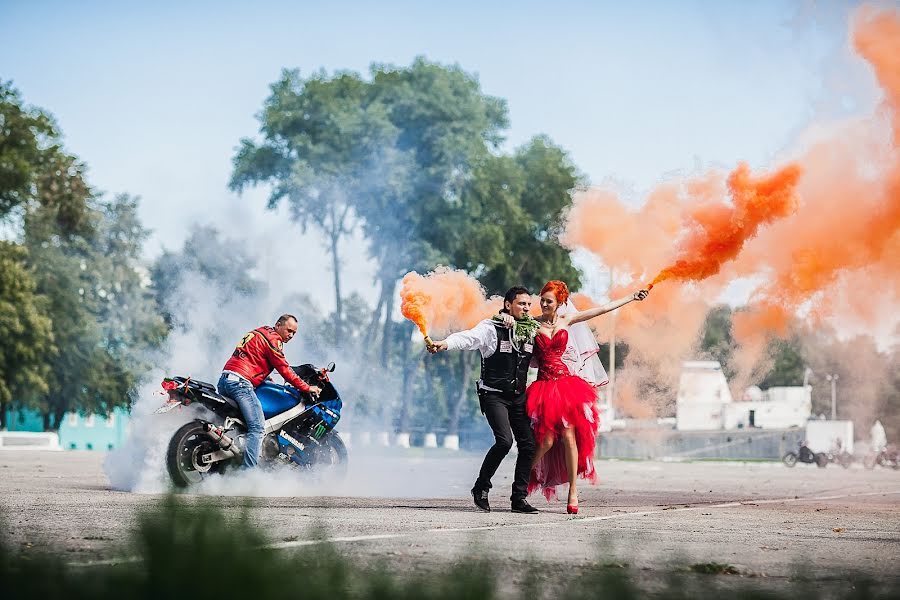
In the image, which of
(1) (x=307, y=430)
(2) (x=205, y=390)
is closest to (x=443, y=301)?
(1) (x=307, y=430)

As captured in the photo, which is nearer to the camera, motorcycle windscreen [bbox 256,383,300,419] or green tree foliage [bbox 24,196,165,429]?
motorcycle windscreen [bbox 256,383,300,419]

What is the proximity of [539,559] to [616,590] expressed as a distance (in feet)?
8.13

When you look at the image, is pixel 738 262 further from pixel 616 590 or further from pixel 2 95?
pixel 2 95

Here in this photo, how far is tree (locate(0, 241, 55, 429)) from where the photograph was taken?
1967 inches

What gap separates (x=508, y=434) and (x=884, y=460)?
39733 millimetres

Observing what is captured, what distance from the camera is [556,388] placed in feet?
40.5

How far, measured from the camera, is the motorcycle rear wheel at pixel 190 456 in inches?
535

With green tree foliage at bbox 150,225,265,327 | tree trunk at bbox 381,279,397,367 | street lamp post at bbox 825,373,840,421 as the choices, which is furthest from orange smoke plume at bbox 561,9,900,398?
street lamp post at bbox 825,373,840,421

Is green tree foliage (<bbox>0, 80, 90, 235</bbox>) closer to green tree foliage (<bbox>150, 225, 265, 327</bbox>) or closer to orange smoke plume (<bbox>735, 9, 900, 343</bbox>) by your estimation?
green tree foliage (<bbox>150, 225, 265, 327</bbox>)

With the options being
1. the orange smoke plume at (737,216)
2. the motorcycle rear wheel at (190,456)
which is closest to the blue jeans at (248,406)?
the motorcycle rear wheel at (190,456)

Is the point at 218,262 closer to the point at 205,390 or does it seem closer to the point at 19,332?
the point at 19,332

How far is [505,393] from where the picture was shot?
12.2 m

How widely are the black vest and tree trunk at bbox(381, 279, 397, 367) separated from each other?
131 ft

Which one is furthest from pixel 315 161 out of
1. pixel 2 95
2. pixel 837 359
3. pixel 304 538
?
pixel 304 538
